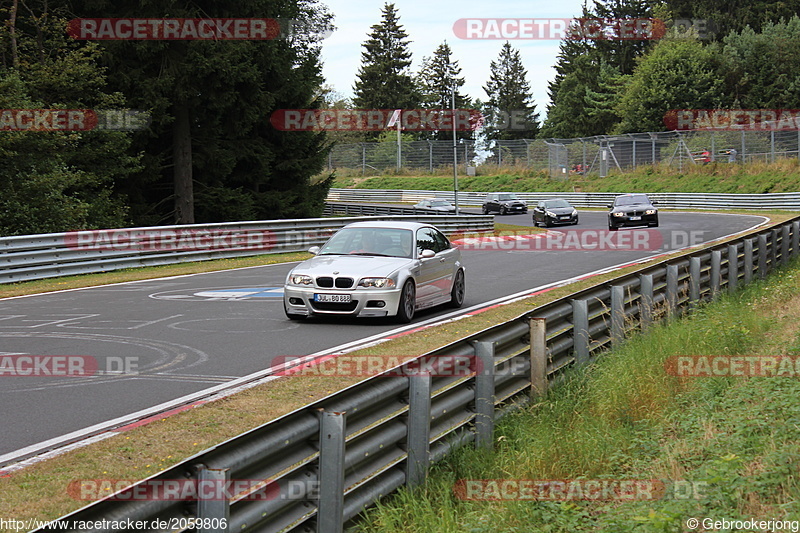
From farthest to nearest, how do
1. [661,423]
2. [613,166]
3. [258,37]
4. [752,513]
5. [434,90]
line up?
[434,90] → [613,166] → [258,37] → [661,423] → [752,513]

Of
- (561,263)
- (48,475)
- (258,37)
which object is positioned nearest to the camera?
(48,475)

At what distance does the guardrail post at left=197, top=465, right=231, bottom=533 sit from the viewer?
3861 mm

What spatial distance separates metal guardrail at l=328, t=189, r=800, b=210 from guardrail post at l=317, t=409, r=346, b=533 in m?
47.2

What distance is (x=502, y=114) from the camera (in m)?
127

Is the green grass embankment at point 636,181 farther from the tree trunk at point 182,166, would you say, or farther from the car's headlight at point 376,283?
the car's headlight at point 376,283

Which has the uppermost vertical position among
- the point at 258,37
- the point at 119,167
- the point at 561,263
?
the point at 258,37

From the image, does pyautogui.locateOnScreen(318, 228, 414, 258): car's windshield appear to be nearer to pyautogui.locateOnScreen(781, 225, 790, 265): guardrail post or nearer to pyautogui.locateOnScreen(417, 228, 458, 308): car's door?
pyautogui.locateOnScreen(417, 228, 458, 308): car's door

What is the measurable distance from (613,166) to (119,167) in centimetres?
4458

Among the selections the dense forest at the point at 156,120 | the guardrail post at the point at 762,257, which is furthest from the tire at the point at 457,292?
the dense forest at the point at 156,120

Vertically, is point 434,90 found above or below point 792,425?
above

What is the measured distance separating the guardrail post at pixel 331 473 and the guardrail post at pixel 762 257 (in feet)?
52.1

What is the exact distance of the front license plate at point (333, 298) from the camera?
42.0 feet

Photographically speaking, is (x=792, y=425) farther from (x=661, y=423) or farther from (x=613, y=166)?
(x=613, y=166)

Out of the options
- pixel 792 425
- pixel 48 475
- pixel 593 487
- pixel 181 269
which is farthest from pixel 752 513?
pixel 181 269
